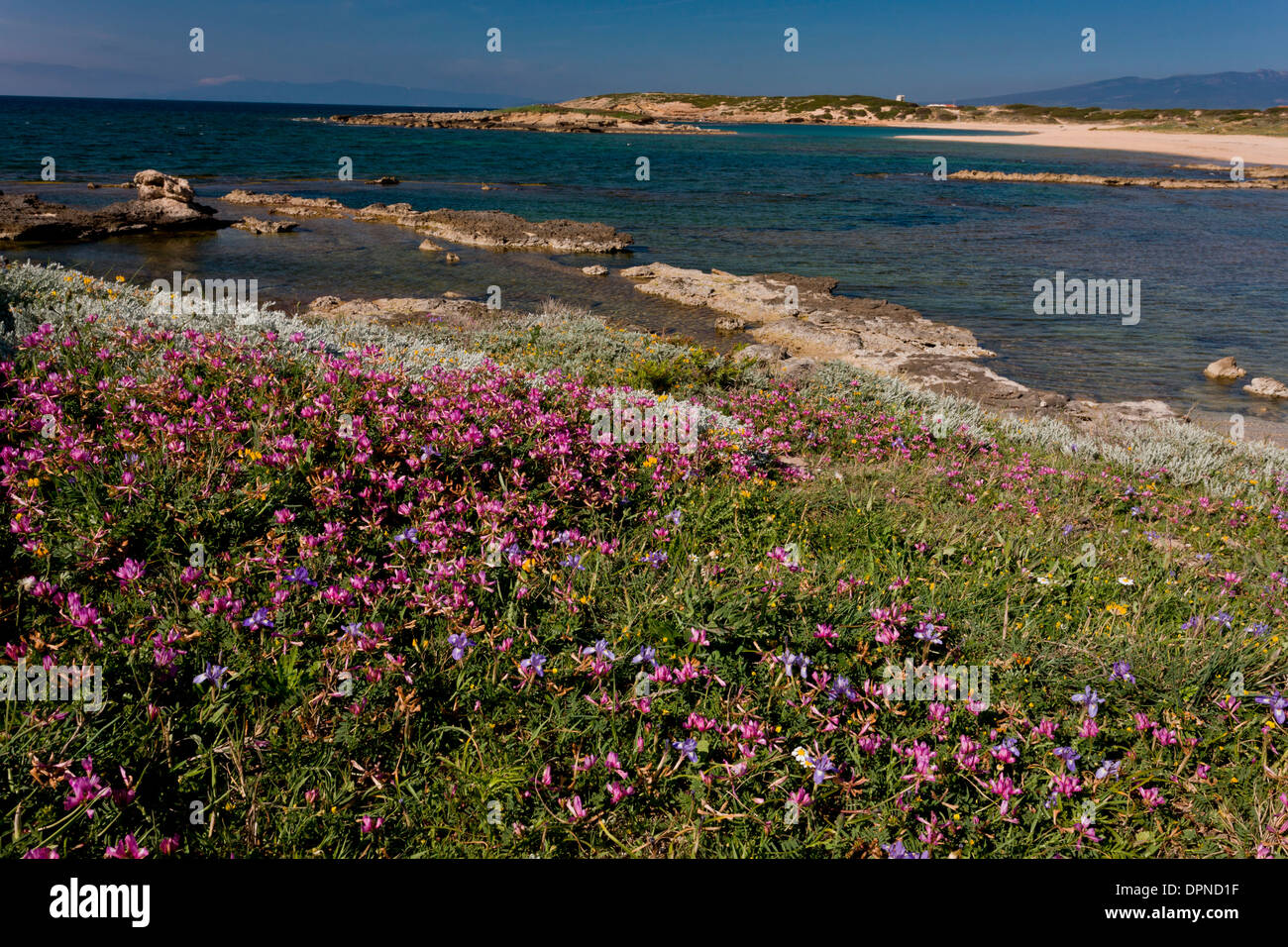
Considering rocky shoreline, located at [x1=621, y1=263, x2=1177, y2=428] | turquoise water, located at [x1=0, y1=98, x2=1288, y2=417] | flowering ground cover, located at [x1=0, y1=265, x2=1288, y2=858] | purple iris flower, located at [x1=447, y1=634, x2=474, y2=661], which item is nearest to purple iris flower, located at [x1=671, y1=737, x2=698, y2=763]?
flowering ground cover, located at [x1=0, y1=265, x2=1288, y2=858]

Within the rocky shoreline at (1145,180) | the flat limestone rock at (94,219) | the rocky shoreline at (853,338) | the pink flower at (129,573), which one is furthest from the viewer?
the rocky shoreline at (1145,180)

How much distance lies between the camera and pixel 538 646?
155 inches

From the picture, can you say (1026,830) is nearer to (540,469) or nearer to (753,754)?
(753,754)

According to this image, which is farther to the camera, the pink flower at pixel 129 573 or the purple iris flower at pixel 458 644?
the pink flower at pixel 129 573

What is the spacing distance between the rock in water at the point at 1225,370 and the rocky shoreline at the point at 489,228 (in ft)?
75.4

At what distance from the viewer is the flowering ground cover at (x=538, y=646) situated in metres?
3.12

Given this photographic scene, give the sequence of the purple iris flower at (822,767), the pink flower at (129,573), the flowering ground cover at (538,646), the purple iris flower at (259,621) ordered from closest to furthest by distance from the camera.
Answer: the flowering ground cover at (538,646) → the purple iris flower at (822,767) → the purple iris flower at (259,621) → the pink flower at (129,573)

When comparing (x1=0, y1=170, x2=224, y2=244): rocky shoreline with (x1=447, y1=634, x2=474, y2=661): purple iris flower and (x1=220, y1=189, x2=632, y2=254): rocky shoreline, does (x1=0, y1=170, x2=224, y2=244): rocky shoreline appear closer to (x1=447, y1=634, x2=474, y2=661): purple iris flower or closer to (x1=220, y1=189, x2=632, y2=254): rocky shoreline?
(x1=220, y1=189, x2=632, y2=254): rocky shoreline

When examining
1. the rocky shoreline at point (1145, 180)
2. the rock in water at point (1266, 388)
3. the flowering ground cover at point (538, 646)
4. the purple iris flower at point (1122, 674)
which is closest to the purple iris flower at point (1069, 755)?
the flowering ground cover at point (538, 646)

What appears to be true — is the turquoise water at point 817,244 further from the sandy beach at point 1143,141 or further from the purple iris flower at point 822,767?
the sandy beach at point 1143,141

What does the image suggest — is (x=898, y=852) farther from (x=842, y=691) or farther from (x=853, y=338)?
(x=853, y=338)

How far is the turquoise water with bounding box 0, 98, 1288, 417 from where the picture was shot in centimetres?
2072

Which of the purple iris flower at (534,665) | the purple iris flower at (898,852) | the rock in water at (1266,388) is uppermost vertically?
the rock in water at (1266,388)
